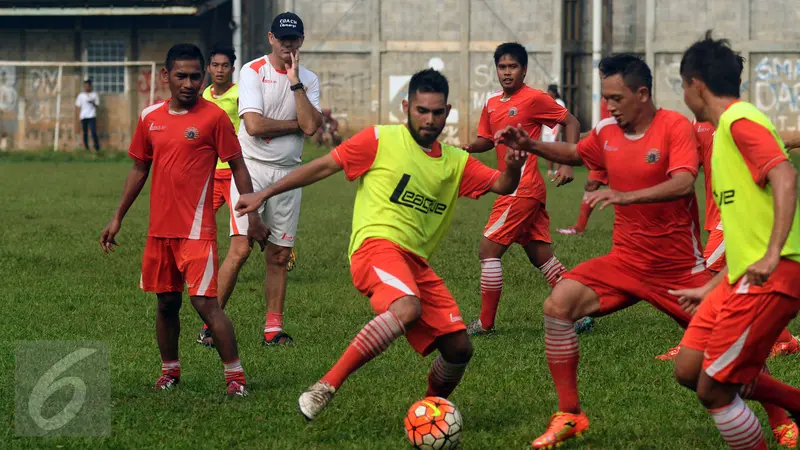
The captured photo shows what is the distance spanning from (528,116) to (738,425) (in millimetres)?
4754

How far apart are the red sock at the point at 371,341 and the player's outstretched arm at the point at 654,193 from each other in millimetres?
1162

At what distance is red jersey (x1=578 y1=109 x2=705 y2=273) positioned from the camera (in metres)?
6.61

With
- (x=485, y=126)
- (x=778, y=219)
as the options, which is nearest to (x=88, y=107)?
(x=485, y=126)

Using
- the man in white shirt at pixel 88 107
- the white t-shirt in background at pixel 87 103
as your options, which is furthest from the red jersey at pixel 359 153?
the white t-shirt in background at pixel 87 103

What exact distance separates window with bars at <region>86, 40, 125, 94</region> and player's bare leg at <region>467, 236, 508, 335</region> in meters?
30.1

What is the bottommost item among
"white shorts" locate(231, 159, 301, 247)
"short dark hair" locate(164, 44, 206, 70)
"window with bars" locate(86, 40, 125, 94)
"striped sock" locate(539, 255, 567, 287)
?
"striped sock" locate(539, 255, 567, 287)

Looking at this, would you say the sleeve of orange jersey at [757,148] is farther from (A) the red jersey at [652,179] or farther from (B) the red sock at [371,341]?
(B) the red sock at [371,341]

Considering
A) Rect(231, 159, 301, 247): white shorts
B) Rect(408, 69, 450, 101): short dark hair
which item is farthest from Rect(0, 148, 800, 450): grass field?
Rect(408, 69, 450, 101): short dark hair

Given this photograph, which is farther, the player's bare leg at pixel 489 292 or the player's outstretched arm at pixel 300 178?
the player's bare leg at pixel 489 292

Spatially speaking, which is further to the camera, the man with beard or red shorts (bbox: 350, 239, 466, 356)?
the man with beard

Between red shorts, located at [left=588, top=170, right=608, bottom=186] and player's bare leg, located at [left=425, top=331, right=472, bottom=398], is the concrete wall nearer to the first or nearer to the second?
red shorts, located at [left=588, top=170, right=608, bottom=186]

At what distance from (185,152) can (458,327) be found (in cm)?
202

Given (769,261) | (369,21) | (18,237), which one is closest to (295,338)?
(769,261)

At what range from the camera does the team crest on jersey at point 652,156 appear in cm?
662
